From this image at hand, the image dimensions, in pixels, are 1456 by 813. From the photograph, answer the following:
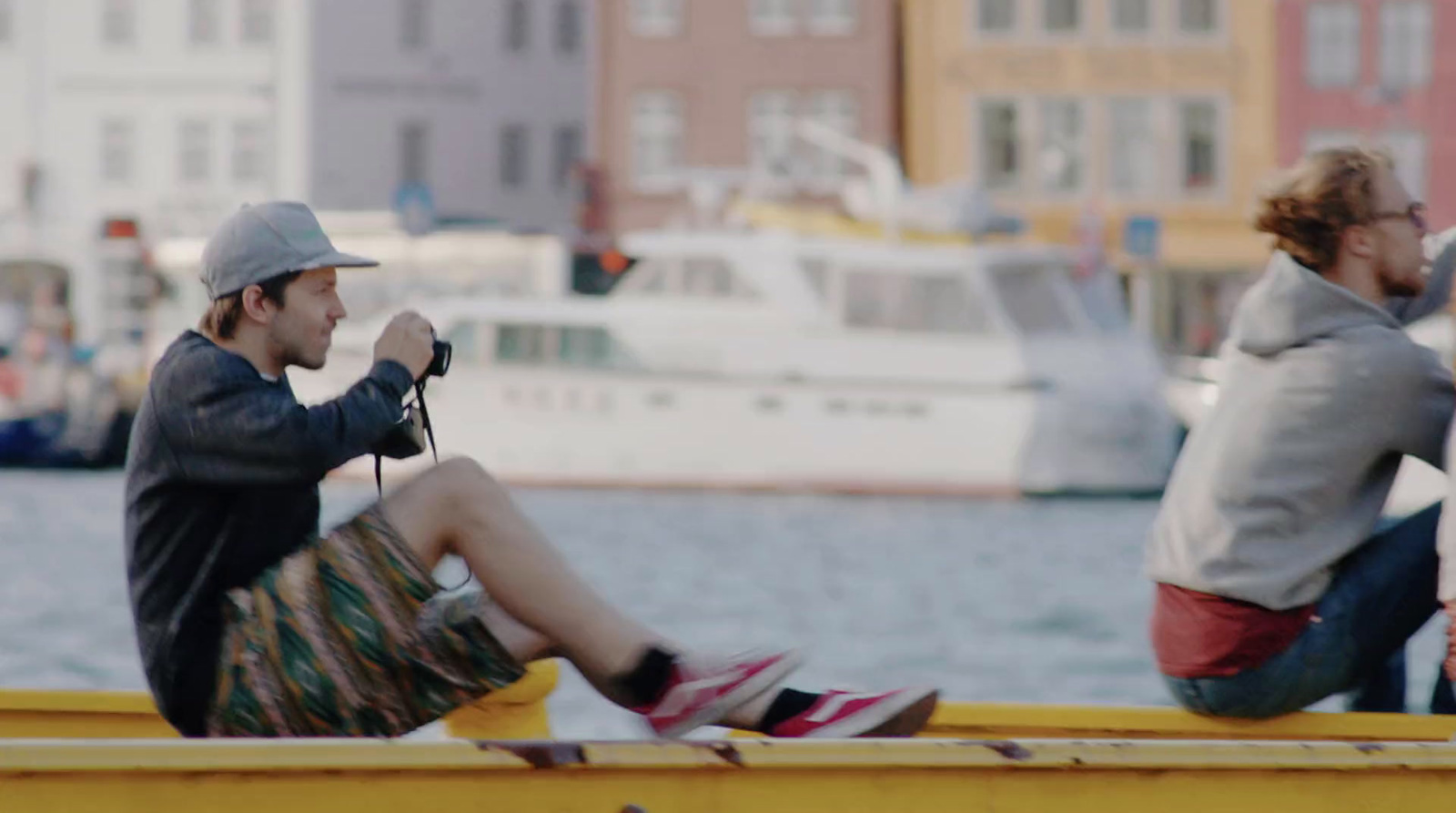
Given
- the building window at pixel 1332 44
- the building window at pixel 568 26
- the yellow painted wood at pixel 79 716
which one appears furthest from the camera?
the building window at pixel 568 26

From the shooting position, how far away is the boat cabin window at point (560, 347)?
24734 mm

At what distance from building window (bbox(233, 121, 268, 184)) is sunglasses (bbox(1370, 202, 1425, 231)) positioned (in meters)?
43.8

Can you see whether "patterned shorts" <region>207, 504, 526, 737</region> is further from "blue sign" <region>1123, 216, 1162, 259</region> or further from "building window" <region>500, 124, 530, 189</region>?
"building window" <region>500, 124, 530, 189</region>

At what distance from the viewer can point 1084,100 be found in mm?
42875

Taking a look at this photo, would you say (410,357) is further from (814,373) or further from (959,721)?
(814,373)

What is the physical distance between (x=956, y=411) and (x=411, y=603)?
2017 centimetres

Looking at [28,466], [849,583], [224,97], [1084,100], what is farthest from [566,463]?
[224,97]

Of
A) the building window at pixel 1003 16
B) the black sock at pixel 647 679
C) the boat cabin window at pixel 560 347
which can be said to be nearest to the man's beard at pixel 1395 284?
the black sock at pixel 647 679

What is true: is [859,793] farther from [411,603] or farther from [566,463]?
[566,463]

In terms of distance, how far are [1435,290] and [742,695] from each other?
154 centimetres

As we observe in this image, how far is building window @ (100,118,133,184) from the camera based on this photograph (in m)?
47.8

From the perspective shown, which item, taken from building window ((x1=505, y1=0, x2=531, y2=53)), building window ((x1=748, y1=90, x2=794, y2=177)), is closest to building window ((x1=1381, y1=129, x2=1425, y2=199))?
building window ((x1=748, y1=90, x2=794, y2=177))

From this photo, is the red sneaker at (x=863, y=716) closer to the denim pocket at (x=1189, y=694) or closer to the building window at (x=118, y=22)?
the denim pocket at (x=1189, y=694)

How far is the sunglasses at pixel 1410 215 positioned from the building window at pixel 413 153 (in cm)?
4402
